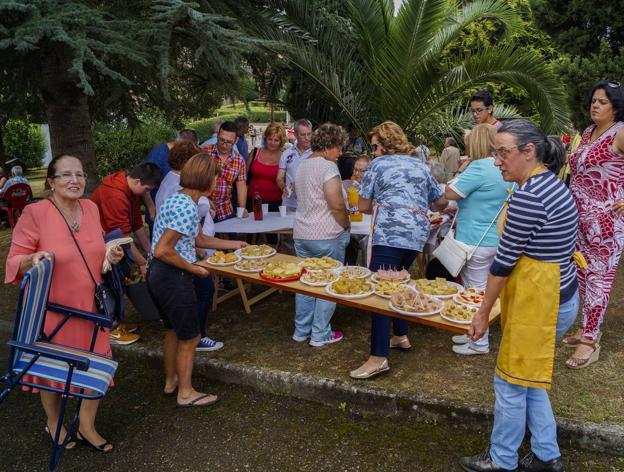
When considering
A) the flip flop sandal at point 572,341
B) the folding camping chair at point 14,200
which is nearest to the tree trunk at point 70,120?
the folding camping chair at point 14,200

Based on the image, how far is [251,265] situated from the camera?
4.18 m

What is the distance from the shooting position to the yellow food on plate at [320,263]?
4.02 m

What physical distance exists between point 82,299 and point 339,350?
83.8 inches

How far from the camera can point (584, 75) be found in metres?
7.36

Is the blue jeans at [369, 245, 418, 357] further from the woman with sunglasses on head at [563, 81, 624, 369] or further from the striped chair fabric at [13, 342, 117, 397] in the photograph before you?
the striped chair fabric at [13, 342, 117, 397]

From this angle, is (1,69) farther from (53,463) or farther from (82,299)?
(53,463)

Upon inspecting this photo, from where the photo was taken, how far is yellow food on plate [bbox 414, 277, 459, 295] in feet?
11.5

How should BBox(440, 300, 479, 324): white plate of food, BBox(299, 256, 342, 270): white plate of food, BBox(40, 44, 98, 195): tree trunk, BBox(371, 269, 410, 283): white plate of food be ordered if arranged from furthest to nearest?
1. BBox(40, 44, 98, 195): tree trunk
2. BBox(299, 256, 342, 270): white plate of food
3. BBox(371, 269, 410, 283): white plate of food
4. BBox(440, 300, 479, 324): white plate of food

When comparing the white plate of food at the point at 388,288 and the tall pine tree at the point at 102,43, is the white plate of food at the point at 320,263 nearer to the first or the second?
the white plate of food at the point at 388,288

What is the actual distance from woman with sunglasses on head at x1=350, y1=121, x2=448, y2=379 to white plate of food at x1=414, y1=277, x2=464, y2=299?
0.30m

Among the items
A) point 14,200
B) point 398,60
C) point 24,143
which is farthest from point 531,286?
point 24,143

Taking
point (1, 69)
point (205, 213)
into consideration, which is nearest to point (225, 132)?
point (205, 213)

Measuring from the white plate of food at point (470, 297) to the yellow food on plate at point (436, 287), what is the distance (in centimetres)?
9

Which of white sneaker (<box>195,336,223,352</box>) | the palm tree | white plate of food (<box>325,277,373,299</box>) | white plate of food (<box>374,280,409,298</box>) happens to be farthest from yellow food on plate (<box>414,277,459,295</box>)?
the palm tree
